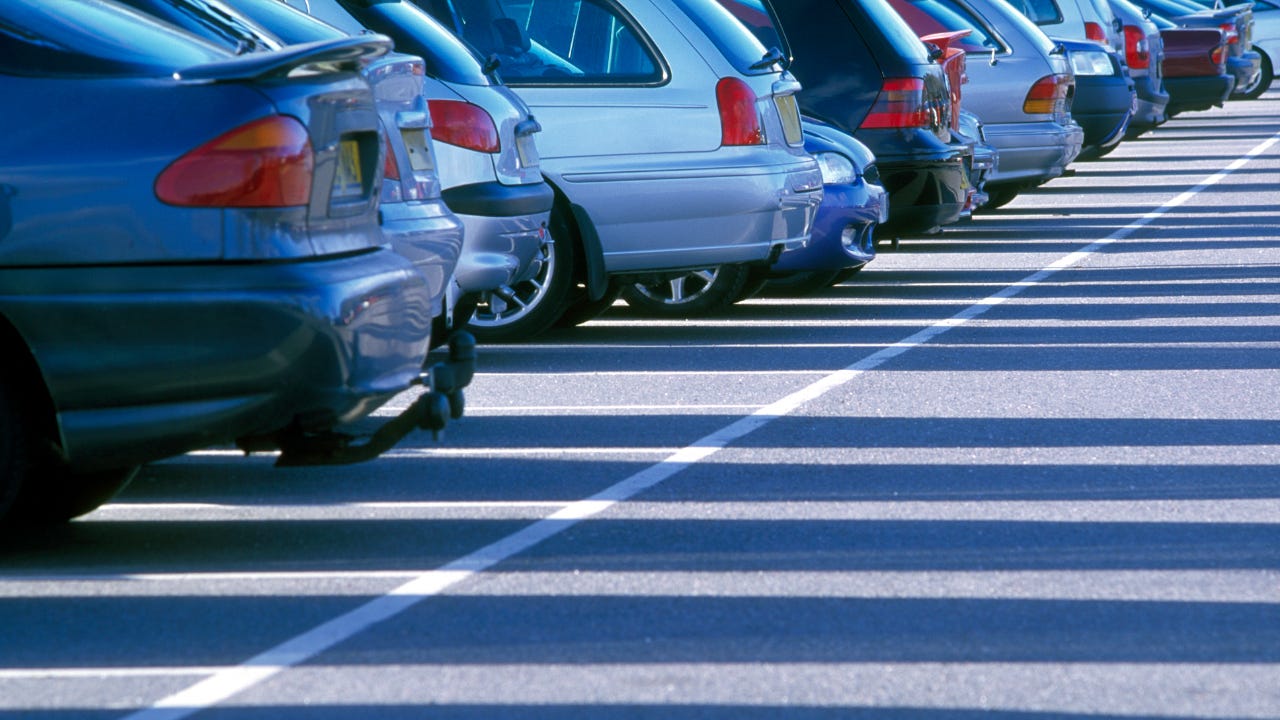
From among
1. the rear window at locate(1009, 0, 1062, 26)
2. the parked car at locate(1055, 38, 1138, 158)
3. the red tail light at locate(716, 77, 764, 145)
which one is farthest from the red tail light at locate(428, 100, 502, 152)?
the rear window at locate(1009, 0, 1062, 26)

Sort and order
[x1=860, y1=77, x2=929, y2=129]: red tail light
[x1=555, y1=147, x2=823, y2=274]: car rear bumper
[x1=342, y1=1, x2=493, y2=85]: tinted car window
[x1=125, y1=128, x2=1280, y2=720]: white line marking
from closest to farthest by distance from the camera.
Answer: [x1=125, y1=128, x2=1280, y2=720]: white line marking < [x1=342, y1=1, x2=493, y2=85]: tinted car window < [x1=555, y1=147, x2=823, y2=274]: car rear bumper < [x1=860, y1=77, x2=929, y2=129]: red tail light

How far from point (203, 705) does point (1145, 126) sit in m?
21.3

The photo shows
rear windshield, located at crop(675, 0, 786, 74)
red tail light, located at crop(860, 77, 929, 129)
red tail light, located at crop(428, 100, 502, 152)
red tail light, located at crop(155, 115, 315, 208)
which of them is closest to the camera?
red tail light, located at crop(155, 115, 315, 208)

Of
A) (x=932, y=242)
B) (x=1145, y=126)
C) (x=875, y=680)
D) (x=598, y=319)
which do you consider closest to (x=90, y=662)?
(x=875, y=680)

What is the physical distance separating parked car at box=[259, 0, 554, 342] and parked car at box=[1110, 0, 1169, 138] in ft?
45.2

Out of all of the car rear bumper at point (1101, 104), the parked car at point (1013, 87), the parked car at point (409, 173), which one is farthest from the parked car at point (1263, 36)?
the parked car at point (409, 173)

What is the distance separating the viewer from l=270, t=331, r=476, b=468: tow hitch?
5.77 meters

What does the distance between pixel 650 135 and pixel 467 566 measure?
4.67 m

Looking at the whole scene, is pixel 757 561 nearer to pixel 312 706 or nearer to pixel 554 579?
pixel 554 579

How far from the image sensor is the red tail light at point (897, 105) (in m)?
12.7

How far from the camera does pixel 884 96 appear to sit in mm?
12734

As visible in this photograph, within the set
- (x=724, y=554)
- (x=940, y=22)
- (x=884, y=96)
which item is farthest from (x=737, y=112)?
(x=940, y=22)

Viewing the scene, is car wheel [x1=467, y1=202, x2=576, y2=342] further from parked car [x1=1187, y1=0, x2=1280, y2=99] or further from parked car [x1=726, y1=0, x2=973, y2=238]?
parked car [x1=1187, y1=0, x2=1280, y2=99]

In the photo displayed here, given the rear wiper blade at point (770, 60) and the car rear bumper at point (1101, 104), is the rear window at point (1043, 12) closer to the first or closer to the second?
the car rear bumper at point (1101, 104)
